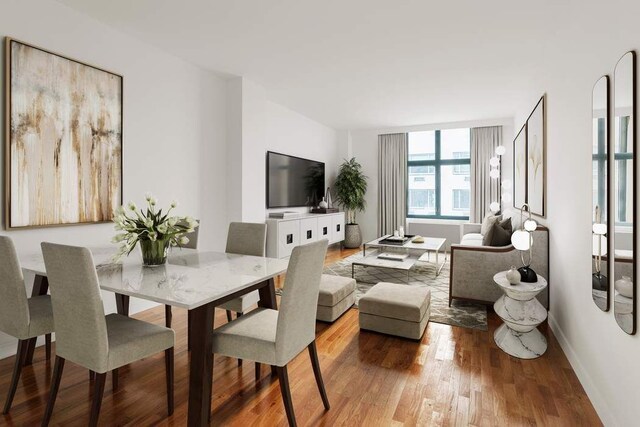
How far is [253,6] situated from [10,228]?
92.9 inches

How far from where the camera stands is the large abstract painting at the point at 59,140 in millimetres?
2410

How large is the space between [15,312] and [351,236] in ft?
19.1

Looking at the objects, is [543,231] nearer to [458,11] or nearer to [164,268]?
[458,11]

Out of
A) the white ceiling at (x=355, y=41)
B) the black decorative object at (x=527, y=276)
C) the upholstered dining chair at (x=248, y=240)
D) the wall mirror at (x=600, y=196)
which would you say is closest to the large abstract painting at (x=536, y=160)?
the white ceiling at (x=355, y=41)

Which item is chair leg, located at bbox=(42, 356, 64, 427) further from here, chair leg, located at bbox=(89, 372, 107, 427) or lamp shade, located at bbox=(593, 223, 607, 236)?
lamp shade, located at bbox=(593, 223, 607, 236)

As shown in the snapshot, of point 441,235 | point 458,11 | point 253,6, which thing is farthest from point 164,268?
point 441,235

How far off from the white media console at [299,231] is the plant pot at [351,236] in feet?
0.89

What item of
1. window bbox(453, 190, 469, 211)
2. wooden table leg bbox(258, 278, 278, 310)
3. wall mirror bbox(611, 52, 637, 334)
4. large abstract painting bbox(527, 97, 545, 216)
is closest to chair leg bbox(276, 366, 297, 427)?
wooden table leg bbox(258, 278, 278, 310)

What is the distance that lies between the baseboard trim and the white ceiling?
252cm

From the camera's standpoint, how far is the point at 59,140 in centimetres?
265

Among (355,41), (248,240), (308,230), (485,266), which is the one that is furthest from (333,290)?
(308,230)

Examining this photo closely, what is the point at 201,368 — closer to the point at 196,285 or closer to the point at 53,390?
the point at 196,285

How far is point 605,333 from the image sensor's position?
5.93 feet

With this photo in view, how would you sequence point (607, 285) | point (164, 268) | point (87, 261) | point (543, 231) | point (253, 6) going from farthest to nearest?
point (543, 231), point (253, 6), point (164, 268), point (607, 285), point (87, 261)
